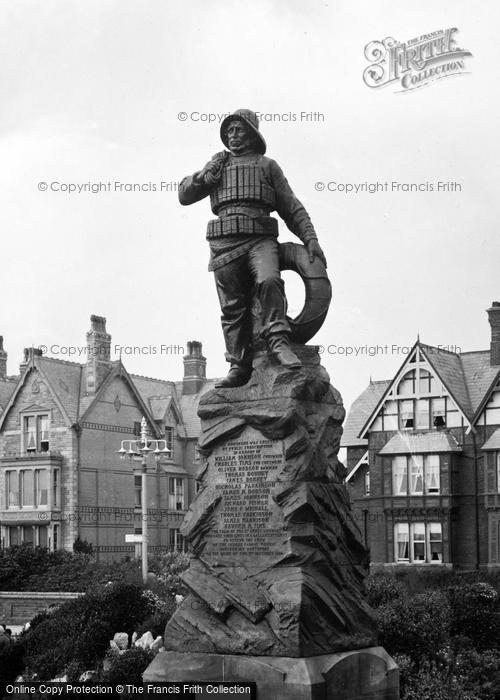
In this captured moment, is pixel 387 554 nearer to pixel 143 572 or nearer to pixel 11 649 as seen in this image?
pixel 143 572

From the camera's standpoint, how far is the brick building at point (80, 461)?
51.8 meters

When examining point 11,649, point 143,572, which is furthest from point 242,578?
point 143,572

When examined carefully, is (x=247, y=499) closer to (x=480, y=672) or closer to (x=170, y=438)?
(x=480, y=672)

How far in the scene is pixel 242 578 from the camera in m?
13.6

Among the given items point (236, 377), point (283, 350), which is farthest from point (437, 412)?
point (283, 350)

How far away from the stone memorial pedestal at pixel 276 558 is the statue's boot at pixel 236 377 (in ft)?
0.59

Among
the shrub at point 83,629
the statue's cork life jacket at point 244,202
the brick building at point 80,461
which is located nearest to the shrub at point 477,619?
the shrub at point 83,629

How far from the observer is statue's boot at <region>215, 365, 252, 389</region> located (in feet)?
48.1

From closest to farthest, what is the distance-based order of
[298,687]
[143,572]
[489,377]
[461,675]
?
[298,687], [461,675], [143,572], [489,377]

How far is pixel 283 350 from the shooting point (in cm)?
1414

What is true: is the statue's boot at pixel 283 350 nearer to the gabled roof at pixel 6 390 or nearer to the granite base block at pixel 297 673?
the granite base block at pixel 297 673

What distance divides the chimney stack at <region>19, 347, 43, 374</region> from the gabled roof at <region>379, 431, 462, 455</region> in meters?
18.4

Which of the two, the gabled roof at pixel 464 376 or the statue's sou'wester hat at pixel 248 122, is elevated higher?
the statue's sou'wester hat at pixel 248 122

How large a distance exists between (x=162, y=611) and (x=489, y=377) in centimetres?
2770
